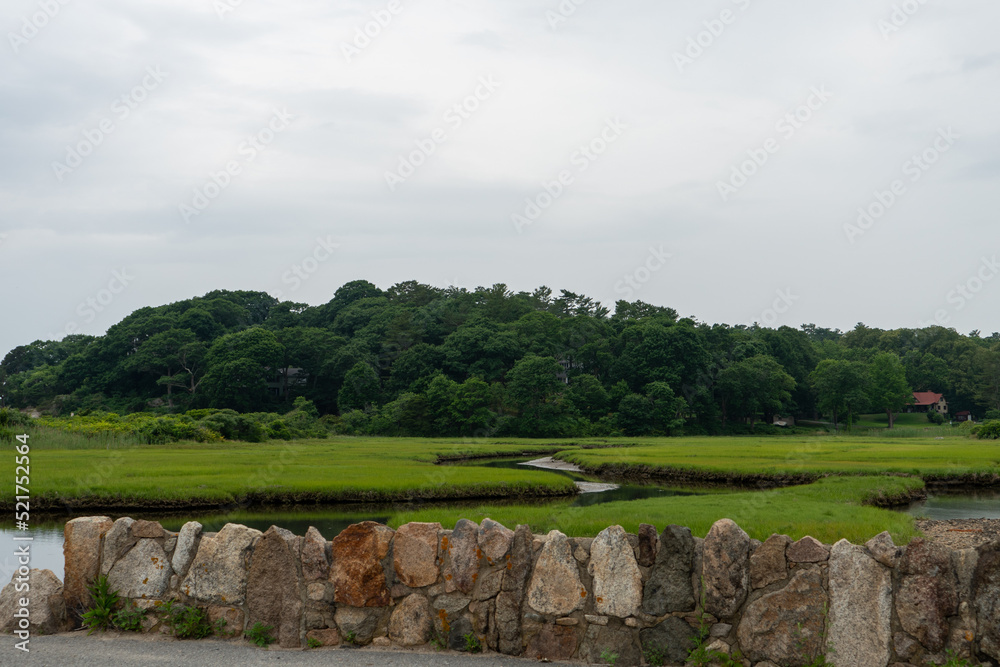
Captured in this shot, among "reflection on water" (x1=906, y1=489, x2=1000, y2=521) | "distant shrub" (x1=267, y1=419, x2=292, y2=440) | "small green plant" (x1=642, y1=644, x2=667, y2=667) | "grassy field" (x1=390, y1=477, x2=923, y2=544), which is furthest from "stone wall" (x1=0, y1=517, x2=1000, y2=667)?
"distant shrub" (x1=267, y1=419, x2=292, y2=440)

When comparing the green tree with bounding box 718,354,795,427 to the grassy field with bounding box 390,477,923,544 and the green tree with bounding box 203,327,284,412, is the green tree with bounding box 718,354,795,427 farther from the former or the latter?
the grassy field with bounding box 390,477,923,544

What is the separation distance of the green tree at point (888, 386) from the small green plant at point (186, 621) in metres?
114

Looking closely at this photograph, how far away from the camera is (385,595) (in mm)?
8656

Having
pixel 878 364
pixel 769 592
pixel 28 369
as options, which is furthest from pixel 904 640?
pixel 28 369

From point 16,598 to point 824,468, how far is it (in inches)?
1426

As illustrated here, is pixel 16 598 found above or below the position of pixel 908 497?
above

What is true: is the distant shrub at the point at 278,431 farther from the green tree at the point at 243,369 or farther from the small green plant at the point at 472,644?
the small green plant at the point at 472,644

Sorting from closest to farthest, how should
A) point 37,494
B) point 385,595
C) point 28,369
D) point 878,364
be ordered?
point 385,595, point 37,494, point 878,364, point 28,369

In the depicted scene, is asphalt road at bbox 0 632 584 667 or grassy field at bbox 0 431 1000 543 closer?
asphalt road at bbox 0 632 584 667

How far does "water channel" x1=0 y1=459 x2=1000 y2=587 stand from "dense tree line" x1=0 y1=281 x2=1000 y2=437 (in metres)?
48.4

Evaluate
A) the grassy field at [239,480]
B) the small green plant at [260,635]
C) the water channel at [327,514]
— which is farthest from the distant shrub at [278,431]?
the small green plant at [260,635]

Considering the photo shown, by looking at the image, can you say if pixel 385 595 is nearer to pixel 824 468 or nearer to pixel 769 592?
pixel 769 592

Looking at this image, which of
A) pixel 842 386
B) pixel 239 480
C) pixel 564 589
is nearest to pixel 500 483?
pixel 239 480

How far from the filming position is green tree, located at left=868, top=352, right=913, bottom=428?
110062mm
